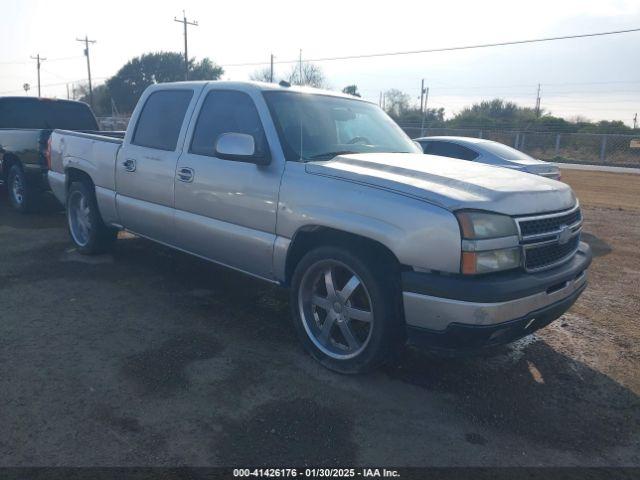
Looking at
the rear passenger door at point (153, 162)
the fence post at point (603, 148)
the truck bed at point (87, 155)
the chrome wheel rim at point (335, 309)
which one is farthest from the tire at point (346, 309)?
the fence post at point (603, 148)

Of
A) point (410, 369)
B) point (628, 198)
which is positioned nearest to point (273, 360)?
point (410, 369)

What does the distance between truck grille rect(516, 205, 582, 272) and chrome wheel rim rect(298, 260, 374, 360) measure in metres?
1.02

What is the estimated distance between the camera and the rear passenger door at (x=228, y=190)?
3.92 metres

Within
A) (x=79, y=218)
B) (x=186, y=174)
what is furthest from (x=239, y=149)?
(x=79, y=218)

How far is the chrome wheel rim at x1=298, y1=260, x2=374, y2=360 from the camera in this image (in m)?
3.48

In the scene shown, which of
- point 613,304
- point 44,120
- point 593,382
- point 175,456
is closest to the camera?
point 175,456

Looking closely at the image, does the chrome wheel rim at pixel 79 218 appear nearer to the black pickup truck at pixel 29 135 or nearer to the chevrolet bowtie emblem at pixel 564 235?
the black pickup truck at pixel 29 135

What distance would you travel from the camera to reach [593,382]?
359 centimetres

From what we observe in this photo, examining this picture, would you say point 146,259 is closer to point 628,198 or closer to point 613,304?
point 613,304

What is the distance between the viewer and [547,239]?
3.30 m

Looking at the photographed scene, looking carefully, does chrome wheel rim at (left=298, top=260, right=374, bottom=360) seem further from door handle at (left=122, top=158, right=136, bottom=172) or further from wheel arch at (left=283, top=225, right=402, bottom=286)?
door handle at (left=122, top=158, right=136, bottom=172)

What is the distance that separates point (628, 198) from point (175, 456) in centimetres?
1440

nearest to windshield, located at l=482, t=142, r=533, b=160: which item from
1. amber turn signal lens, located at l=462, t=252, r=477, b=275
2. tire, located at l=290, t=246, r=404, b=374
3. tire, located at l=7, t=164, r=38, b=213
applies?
tire, located at l=290, t=246, r=404, b=374

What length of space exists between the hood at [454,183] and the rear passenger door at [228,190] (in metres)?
0.48
